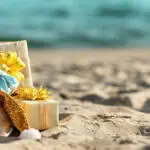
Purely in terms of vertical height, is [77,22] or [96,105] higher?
[96,105]

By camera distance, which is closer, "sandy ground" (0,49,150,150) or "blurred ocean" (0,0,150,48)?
"sandy ground" (0,49,150,150)

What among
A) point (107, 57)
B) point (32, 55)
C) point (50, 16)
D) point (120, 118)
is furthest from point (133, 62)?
point (50, 16)

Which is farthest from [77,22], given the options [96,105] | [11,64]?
[11,64]

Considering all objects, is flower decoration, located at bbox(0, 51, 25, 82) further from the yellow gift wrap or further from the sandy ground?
the sandy ground

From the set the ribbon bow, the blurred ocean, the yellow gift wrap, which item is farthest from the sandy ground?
the blurred ocean

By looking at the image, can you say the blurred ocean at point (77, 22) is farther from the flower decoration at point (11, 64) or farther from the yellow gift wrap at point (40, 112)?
the yellow gift wrap at point (40, 112)

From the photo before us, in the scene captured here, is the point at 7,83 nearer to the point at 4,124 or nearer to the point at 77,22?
the point at 4,124
